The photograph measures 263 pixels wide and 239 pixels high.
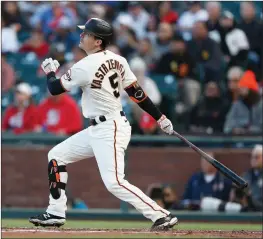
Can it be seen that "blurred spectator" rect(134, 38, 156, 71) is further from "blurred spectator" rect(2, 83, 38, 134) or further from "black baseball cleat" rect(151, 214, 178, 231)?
"black baseball cleat" rect(151, 214, 178, 231)

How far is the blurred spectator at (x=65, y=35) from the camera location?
15.8m

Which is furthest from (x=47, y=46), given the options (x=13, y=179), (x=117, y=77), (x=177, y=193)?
(x=117, y=77)

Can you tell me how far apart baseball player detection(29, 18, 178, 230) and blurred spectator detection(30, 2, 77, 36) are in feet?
24.5

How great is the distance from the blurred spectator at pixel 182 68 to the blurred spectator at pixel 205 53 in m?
0.13

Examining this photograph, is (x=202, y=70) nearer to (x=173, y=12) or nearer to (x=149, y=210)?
(x=173, y=12)

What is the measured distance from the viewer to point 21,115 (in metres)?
13.5

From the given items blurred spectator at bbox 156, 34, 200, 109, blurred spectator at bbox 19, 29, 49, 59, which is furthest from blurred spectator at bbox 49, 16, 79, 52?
blurred spectator at bbox 156, 34, 200, 109

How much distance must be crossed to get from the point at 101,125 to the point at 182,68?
5.92m

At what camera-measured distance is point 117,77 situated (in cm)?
850

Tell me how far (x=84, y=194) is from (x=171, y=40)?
320 centimetres

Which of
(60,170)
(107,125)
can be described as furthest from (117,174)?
(60,170)

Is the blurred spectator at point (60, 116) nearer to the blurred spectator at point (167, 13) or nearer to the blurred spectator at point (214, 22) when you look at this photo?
the blurred spectator at point (214, 22)

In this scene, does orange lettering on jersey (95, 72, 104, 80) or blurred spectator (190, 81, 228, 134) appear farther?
blurred spectator (190, 81, 228, 134)

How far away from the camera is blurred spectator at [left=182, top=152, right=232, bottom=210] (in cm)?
1229
